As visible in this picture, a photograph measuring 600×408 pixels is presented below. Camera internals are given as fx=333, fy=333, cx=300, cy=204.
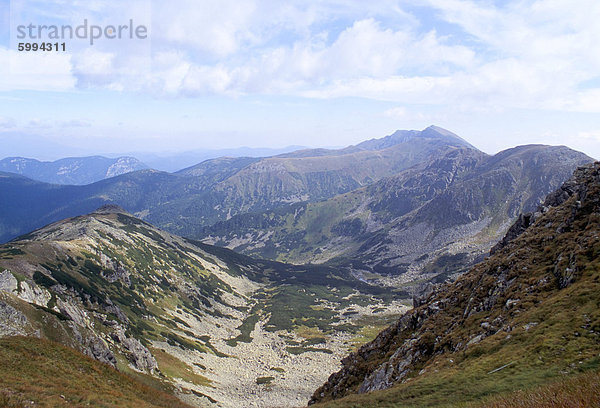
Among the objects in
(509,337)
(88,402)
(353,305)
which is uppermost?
(509,337)

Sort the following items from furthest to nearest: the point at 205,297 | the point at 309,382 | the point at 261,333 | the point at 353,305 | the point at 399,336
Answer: the point at 353,305 < the point at 205,297 < the point at 261,333 < the point at 309,382 < the point at 399,336

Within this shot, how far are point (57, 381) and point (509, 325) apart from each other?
39.7 metres

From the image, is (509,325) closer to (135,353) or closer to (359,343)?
(135,353)

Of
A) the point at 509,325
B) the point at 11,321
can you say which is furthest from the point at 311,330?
the point at 509,325

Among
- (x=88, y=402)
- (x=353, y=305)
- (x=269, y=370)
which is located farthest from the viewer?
(x=353, y=305)

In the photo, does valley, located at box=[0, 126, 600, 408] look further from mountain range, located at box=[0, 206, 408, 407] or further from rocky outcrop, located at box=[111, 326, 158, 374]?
mountain range, located at box=[0, 206, 408, 407]

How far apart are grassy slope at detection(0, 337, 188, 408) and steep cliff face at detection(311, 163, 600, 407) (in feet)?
67.1

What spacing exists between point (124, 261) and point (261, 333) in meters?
63.3

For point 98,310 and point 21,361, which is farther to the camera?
point 98,310

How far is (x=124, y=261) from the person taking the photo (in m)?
136

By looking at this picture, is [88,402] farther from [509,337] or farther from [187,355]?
[187,355]

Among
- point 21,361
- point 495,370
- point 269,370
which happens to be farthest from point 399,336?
point 269,370

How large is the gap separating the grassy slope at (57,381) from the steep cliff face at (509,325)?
2044 centimetres

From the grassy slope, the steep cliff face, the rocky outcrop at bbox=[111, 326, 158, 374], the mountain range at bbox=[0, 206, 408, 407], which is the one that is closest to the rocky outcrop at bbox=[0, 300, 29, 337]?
the mountain range at bbox=[0, 206, 408, 407]
